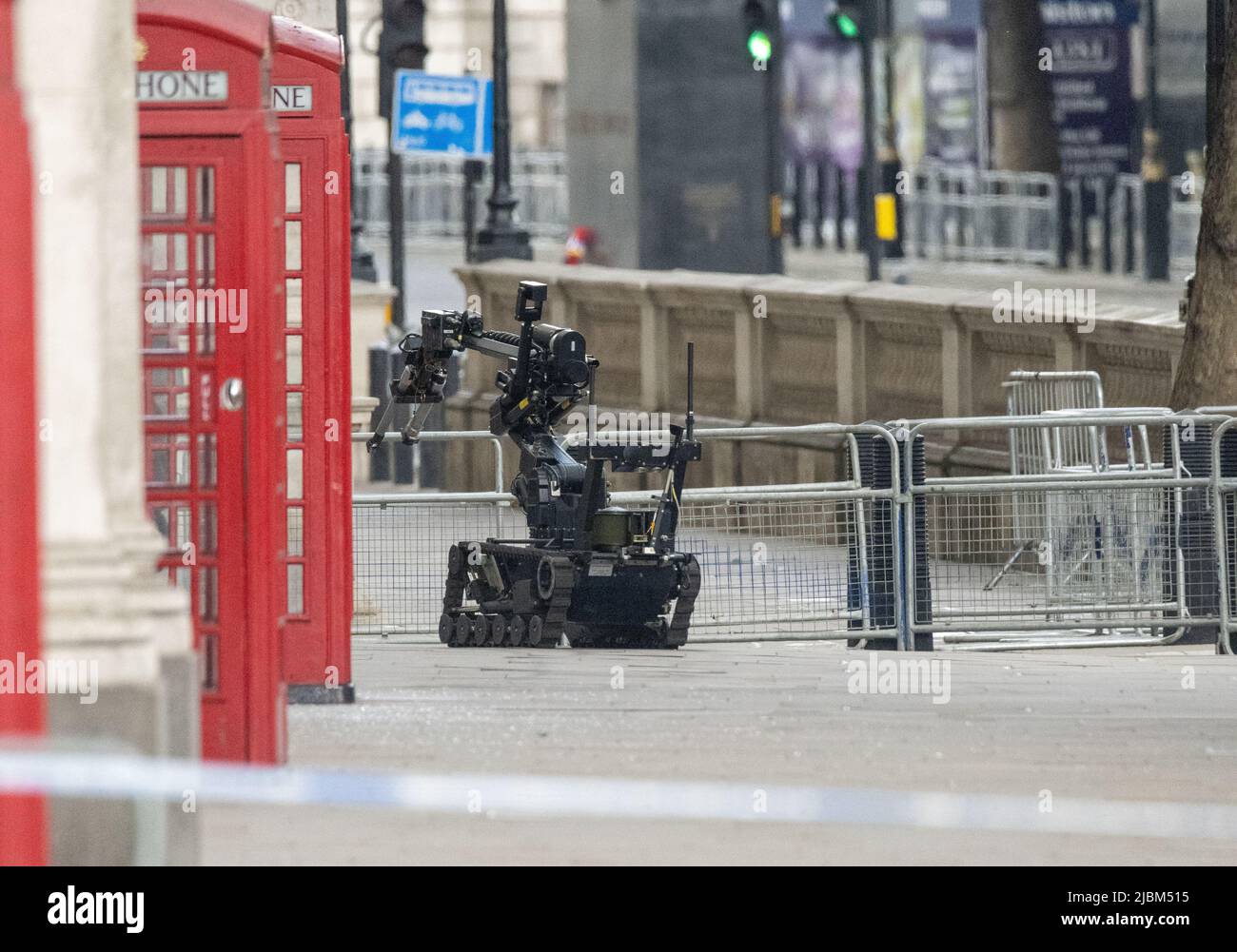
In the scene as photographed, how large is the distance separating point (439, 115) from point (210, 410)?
1454cm

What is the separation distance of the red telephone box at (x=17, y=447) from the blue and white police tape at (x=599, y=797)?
0.10 metres

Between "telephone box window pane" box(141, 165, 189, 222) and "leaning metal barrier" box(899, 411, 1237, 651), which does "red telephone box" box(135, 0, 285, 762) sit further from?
"leaning metal barrier" box(899, 411, 1237, 651)

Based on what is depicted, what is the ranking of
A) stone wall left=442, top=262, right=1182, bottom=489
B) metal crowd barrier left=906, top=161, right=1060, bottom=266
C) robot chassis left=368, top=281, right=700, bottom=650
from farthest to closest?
metal crowd barrier left=906, top=161, right=1060, bottom=266
stone wall left=442, top=262, right=1182, bottom=489
robot chassis left=368, top=281, right=700, bottom=650

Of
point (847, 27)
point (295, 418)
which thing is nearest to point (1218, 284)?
point (295, 418)

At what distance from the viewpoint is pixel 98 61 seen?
6078mm

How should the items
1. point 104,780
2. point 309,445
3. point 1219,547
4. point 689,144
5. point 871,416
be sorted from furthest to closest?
point 689,144 < point 871,416 < point 1219,547 < point 309,445 < point 104,780

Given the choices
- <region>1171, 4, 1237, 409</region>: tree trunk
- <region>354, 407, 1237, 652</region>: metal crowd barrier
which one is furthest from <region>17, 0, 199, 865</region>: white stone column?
<region>1171, 4, 1237, 409</region>: tree trunk

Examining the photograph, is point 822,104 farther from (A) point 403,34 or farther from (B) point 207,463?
(B) point 207,463

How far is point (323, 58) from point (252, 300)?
81.7 inches

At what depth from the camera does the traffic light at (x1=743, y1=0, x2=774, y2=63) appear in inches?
980

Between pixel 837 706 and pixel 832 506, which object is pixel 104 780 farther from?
pixel 832 506

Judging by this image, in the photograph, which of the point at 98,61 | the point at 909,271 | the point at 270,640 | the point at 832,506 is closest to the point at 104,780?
the point at 98,61

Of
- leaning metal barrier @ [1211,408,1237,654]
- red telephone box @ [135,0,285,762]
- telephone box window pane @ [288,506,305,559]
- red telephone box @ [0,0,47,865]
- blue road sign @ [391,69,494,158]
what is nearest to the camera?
red telephone box @ [0,0,47,865]

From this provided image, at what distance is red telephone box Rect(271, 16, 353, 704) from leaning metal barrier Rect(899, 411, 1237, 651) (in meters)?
3.60
